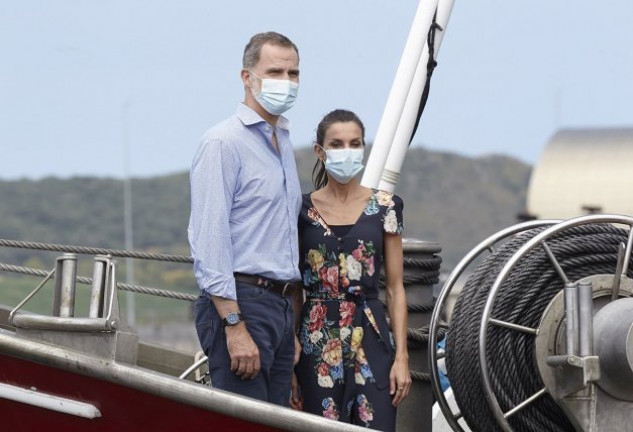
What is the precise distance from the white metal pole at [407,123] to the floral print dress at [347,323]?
4.44 feet

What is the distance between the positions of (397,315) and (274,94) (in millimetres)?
851

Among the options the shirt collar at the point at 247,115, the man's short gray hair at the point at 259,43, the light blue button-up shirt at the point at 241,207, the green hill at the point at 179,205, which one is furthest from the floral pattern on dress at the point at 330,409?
the green hill at the point at 179,205

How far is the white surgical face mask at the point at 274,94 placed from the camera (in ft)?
15.5

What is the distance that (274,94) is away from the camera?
15.5ft

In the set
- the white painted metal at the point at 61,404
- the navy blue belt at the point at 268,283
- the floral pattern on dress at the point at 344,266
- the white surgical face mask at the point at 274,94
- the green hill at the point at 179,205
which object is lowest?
the green hill at the point at 179,205

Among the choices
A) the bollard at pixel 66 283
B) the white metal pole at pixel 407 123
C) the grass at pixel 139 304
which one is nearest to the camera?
the bollard at pixel 66 283

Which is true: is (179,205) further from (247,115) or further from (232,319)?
(232,319)

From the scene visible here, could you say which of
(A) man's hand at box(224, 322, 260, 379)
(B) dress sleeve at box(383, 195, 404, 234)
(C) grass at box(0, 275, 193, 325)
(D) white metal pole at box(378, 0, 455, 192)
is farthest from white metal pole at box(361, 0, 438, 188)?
(C) grass at box(0, 275, 193, 325)

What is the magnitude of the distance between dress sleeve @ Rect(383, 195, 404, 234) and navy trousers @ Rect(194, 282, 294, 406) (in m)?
0.44

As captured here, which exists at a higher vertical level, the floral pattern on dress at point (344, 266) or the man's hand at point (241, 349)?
the floral pattern on dress at point (344, 266)

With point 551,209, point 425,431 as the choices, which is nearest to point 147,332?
point 551,209

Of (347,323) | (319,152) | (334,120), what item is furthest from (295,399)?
(334,120)

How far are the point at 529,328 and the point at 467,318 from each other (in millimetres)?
214

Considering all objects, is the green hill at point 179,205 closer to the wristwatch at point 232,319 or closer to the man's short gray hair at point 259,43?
the man's short gray hair at point 259,43
